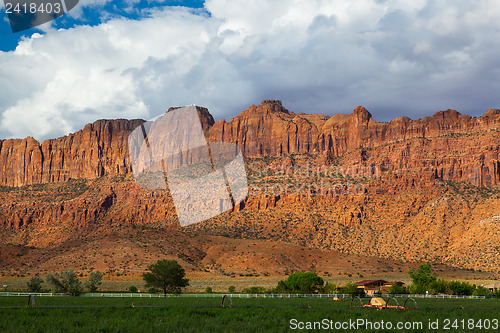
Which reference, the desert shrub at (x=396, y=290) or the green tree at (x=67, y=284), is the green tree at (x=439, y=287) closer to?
the desert shrub at (x=396, y=290)

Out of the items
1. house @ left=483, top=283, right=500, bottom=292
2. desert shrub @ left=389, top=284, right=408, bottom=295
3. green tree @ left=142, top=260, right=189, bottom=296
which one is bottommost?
house @ left=483, top=283, right=500, bottom=292

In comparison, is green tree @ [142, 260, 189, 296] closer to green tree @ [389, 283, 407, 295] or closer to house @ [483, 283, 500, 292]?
green tree @ [389, 283, 407, 295]

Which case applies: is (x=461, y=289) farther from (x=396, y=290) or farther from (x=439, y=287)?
(x=396, y=290)

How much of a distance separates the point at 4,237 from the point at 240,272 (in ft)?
324

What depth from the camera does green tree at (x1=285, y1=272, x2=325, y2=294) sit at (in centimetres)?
7693

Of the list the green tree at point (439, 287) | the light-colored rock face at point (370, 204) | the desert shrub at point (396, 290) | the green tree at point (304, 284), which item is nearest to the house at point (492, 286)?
the green tree at point (439, 287)

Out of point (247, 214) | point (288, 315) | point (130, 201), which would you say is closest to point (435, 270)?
point (247, 214)

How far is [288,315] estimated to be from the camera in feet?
107

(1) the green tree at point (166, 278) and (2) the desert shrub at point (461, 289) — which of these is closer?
(2) the desert shrub at point (461, 289)

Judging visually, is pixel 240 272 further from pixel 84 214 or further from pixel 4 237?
pixel 4 237

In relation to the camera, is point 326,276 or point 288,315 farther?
point 326,276

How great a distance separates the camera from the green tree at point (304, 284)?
3029 inches

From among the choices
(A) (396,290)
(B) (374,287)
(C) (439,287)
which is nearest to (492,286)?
(C) (439,287)

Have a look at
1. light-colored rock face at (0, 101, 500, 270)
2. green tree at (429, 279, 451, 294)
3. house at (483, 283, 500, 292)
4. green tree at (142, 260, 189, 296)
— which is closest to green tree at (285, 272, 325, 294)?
green tree at (142, 260, 189, 296)
